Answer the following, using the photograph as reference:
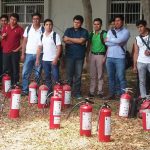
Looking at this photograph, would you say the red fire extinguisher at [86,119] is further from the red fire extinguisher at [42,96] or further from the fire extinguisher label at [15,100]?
the red fire extinguisher at [42,96]

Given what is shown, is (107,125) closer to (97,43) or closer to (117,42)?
(117,42)

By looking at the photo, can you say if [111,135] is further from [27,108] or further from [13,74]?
[13,74]

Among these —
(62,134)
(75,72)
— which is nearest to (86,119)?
(62,134)

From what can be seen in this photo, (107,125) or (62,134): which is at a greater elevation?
(107,125)

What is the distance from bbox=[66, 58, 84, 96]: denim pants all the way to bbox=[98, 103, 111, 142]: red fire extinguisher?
11.2ft

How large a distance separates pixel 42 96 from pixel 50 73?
1123mm

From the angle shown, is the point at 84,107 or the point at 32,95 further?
the point at 32,95

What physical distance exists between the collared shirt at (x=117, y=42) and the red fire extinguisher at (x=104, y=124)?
316 cm

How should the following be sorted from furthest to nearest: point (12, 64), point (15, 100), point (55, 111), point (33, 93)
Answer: point (12, 64)
point (33, 93)
point (15, 100)
point (55, 111)

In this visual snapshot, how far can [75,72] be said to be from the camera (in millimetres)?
10383

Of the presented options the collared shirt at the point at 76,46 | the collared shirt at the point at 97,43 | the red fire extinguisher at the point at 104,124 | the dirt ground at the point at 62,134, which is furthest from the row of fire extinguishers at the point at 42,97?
the collared shirt at the point at 97,43

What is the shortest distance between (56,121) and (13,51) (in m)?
3.83

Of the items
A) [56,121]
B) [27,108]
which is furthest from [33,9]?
[56,121]

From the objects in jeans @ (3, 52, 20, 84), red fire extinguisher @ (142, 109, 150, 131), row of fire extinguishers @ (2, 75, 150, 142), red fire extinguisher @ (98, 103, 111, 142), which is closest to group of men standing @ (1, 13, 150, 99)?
jeans @ (3, 52, 20, 84)
